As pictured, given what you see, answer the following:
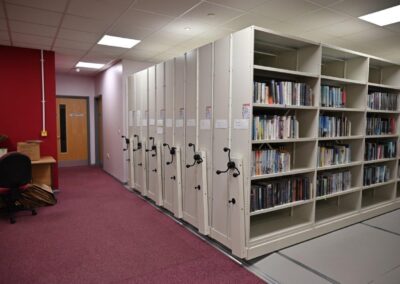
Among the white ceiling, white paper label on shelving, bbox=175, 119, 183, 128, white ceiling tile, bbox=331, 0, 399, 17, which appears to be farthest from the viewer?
white paper label on shelving, bbox=175, 119, 183, 128

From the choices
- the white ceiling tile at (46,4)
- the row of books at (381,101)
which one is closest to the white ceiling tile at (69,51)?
the white ceiling tile at (46,4)

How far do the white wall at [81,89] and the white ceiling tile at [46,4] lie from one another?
5097mm

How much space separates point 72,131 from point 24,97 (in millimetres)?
3292

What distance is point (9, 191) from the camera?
3.85 metres

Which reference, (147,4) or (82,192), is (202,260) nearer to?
Result: (147,4)

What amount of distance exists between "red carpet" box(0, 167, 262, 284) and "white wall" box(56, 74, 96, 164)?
419 centimetres

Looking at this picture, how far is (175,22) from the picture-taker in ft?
12.4

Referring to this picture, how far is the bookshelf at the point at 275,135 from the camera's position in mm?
2740

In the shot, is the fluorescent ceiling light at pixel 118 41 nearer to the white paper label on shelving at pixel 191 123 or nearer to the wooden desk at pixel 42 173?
the white paper label on shelving at pixel 191 123

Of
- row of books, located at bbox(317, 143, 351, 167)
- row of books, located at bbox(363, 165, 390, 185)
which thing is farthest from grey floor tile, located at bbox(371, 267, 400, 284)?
row of books, located at bbox(363, 165, 390, 185)

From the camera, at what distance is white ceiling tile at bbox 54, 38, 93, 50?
463 cm

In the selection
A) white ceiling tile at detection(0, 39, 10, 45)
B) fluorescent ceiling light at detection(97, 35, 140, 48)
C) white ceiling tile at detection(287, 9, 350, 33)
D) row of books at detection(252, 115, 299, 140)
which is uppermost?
white ceiling tile at detection(287, 9, 350, 33)

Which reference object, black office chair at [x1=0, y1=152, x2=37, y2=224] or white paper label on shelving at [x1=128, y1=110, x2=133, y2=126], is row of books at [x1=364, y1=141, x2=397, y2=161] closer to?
white paper label on shelving at [x1=128, y1=110, x2=133, y2=126]

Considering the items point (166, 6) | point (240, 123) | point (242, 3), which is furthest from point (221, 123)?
point (166, 6)
